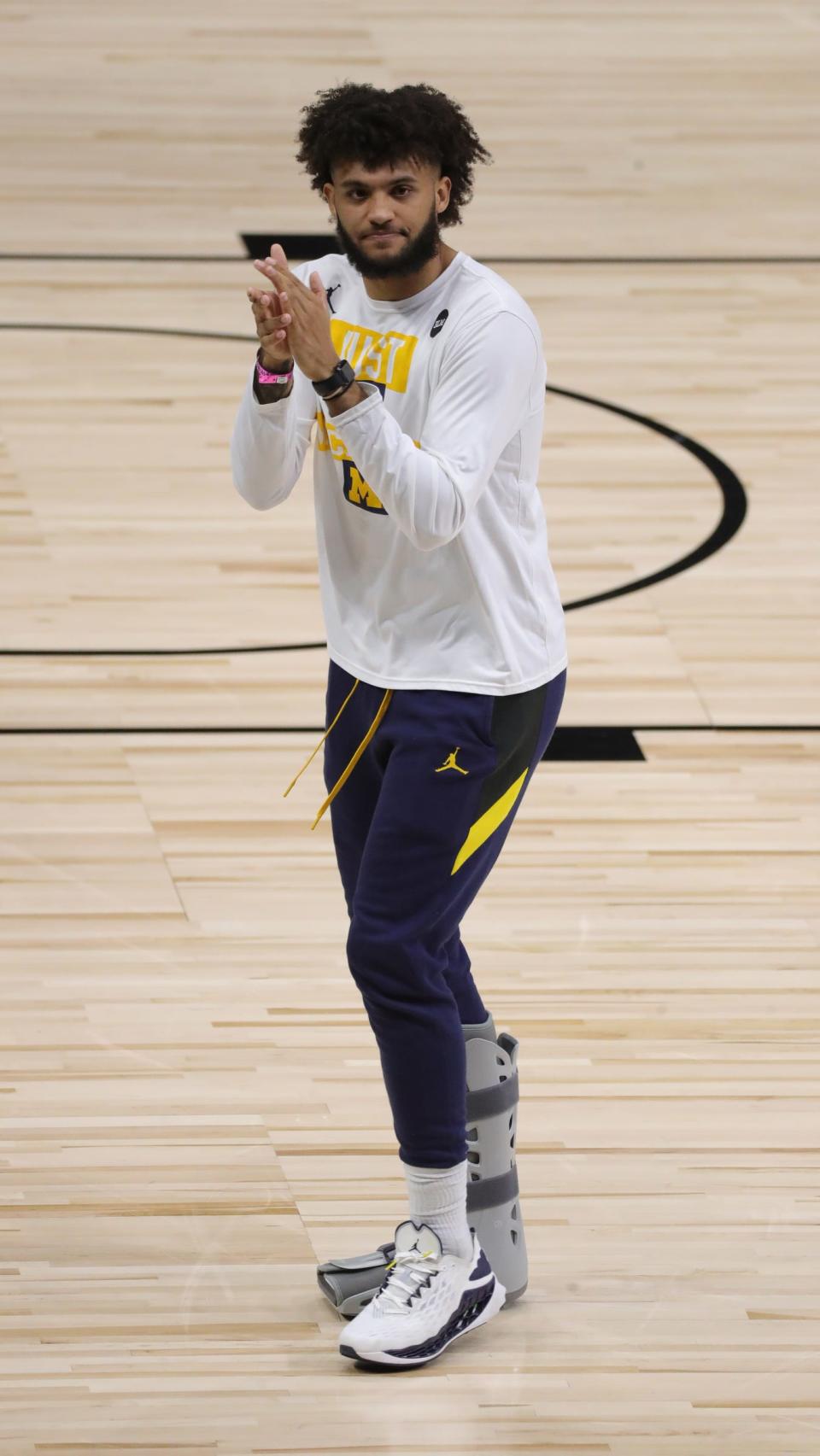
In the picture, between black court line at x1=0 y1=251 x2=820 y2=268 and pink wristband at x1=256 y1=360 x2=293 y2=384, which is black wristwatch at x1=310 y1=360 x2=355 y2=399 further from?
black court line at x1=0 y1=251 x2=820 y2=268

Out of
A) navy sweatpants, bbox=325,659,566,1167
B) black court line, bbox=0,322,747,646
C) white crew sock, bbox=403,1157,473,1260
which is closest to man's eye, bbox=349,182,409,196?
navy sweatpants, bbox=325,659,566,1167

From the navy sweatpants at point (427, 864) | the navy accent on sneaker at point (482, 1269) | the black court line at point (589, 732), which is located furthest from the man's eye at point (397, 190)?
the black court line at point (589, 732)

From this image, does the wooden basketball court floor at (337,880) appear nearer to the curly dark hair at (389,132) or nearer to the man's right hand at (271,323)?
the man's right hand at (271,323)

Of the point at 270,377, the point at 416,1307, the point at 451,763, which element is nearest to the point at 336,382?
the point at 270,377

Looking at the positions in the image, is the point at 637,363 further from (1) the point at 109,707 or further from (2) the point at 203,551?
(1) the point at 109,707

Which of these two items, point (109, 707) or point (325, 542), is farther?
point (109, 707)

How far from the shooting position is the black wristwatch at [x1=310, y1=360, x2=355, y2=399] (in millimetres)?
2461

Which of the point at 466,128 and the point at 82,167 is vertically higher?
the point at 466,128

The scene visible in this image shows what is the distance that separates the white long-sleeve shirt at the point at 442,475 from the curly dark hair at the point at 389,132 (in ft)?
0.36

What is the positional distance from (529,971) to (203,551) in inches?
81.8

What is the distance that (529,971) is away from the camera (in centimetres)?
379

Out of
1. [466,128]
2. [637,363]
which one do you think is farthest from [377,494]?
[637,363]

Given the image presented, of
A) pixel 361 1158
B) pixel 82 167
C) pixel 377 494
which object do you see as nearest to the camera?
pixel 377 494

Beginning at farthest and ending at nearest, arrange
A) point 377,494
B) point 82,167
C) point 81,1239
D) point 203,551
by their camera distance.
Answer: point 82,167 → point 203,551 → point 81,1239 → point 377,494
